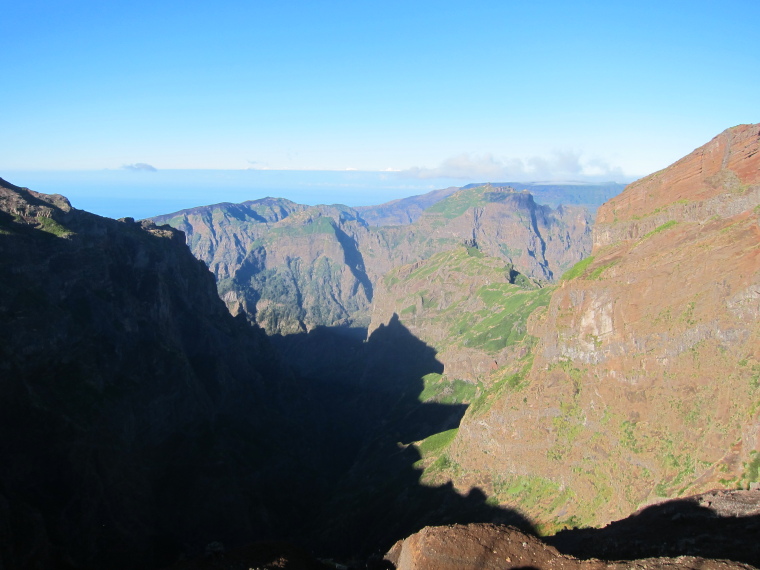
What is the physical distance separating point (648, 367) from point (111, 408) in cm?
10213

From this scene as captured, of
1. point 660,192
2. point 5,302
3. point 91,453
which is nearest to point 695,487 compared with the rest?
point 660,192

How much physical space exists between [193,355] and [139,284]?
29542mm

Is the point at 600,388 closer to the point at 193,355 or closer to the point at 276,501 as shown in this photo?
the point at 276,501

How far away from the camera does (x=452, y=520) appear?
92375 millimetres

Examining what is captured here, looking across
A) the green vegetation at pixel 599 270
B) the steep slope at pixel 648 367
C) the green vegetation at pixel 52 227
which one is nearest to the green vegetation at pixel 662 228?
the steep slope at pixel 648 367

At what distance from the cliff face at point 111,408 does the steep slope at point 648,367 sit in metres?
60.0

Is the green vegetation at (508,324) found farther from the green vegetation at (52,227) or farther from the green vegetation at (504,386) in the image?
the green vegetation at (52,227)

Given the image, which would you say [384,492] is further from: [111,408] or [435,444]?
[111,408]

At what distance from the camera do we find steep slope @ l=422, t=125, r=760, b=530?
66250 mm

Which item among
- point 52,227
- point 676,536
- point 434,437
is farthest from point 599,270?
point 52,227

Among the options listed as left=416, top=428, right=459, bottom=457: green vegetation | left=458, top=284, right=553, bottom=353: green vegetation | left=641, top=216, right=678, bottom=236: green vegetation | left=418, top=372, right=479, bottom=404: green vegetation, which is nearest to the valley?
left=416, top=428, right=459, bottom=457: green vegetation

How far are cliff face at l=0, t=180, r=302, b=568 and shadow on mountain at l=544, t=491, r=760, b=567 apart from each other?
64.5m

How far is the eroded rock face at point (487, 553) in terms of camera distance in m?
37.4

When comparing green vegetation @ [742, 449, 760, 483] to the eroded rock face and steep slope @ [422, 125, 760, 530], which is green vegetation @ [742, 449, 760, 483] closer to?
steep slope @ [422, 125, 760, 530]
